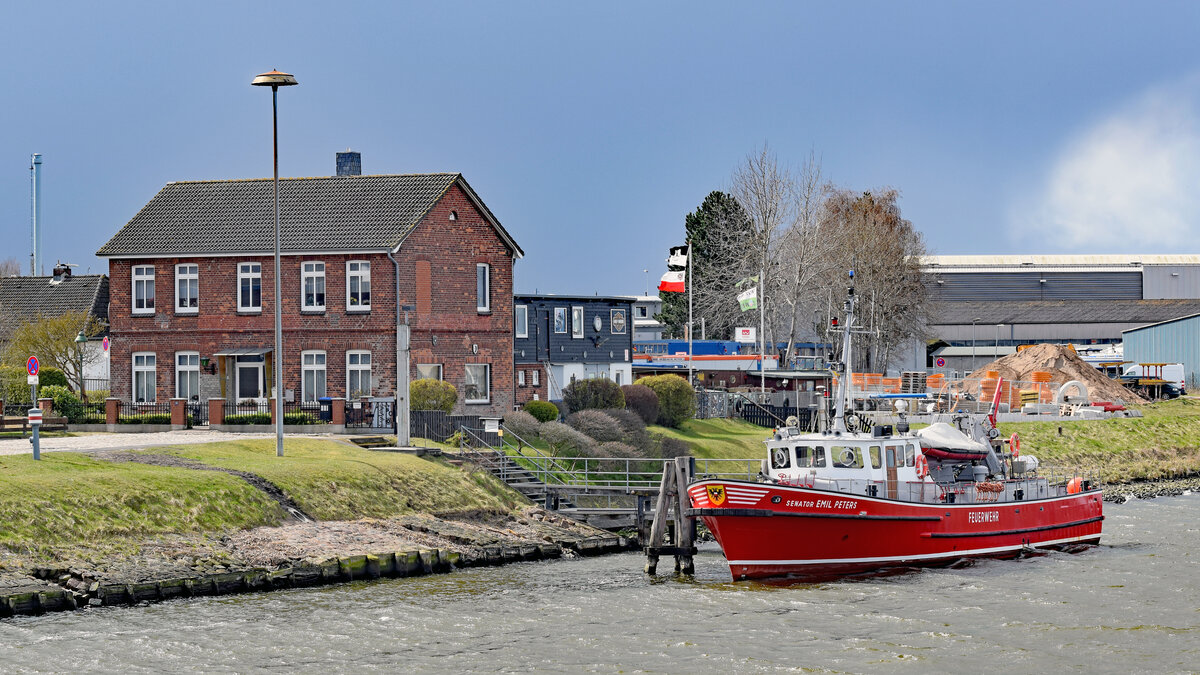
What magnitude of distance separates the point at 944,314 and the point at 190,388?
78.8 metres

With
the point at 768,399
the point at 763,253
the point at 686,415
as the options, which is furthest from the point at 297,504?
the point at 763,253

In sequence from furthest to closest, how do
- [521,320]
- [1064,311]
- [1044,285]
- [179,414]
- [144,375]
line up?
[1044,285] → [1064,311] → [521,320] → [144,375] → [179,414]

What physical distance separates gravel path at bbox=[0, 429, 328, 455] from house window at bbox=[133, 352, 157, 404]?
21.0ft

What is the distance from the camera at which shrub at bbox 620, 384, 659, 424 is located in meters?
59.8

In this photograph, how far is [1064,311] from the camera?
117 m

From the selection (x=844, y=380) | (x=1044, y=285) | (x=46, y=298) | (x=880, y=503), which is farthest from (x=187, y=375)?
(x=1044, y=285)

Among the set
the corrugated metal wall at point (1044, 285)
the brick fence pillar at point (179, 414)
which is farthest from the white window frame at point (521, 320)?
the corrugated metal wall at point (1044, 285)

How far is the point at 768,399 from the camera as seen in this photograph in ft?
236

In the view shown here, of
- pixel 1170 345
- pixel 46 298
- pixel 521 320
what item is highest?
pixel 46 298

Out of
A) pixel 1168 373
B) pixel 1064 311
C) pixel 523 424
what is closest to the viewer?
pixel 523 424

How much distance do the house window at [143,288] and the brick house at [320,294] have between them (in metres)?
0.04

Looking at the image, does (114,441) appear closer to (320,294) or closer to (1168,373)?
(320,294)

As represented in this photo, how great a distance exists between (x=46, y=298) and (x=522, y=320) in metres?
28.8

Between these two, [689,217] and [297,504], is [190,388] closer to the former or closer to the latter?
[297,504]
